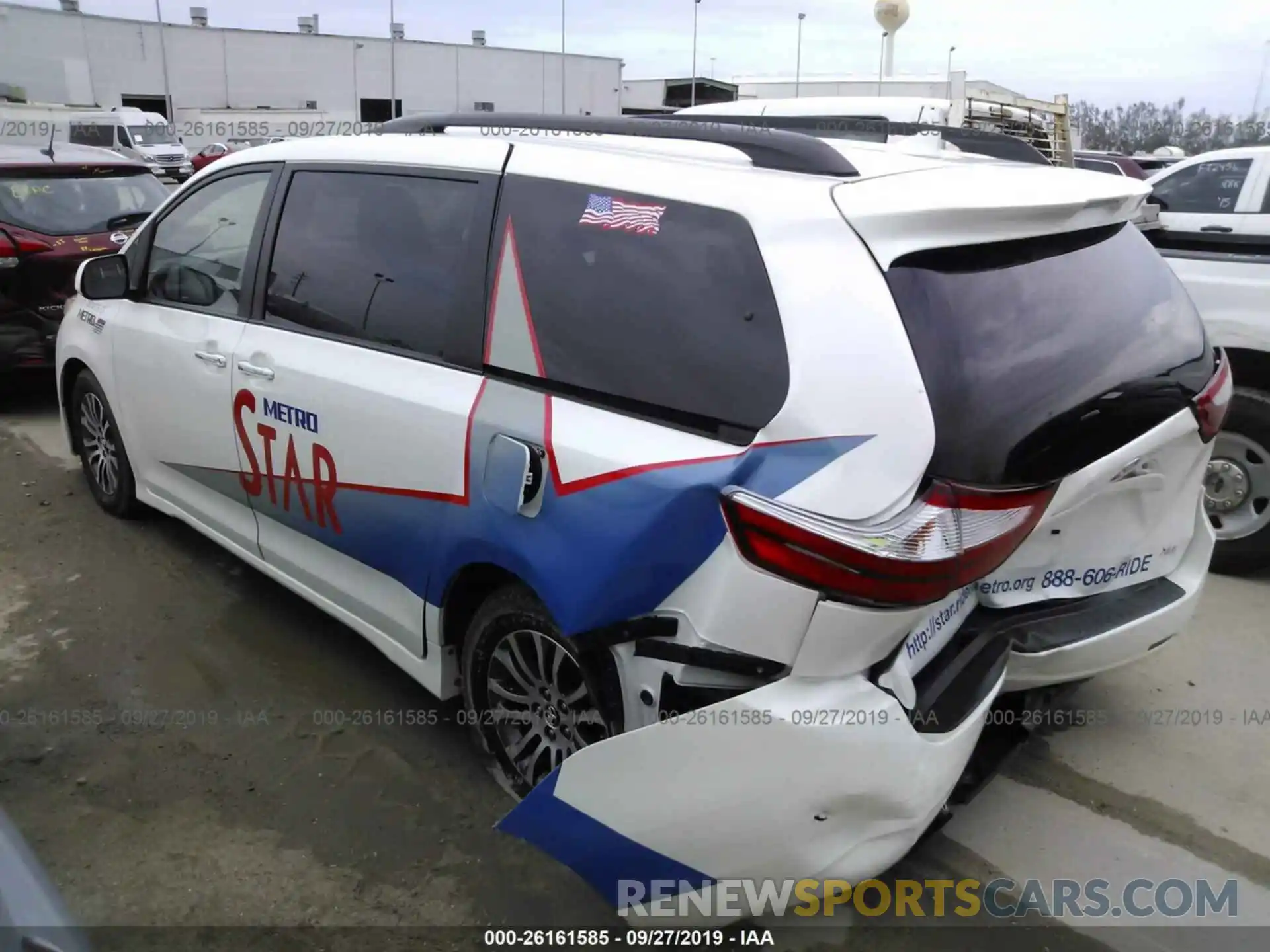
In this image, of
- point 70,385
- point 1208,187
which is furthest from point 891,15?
point 70,385

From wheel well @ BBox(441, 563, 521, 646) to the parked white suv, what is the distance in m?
0.01

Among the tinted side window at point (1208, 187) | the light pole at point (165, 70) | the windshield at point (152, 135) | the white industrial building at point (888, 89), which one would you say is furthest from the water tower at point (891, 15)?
the light pole at point (165, 70)

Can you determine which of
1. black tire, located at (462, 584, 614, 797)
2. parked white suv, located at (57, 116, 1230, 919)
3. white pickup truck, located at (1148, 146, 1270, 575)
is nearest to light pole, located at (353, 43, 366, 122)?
white pickup truck, located at (1148, 146, 1270, 575)

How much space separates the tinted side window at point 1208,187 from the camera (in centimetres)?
815

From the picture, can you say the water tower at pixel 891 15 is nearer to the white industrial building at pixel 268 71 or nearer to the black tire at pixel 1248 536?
the black tire at pixel 1248 536

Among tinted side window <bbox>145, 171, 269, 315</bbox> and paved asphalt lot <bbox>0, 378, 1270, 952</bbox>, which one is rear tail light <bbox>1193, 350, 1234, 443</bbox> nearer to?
paved asphalt lot <bbox>0, 378, 1270, 952</bbox>

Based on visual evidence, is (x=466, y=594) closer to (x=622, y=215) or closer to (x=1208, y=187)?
(x=622, y=215)

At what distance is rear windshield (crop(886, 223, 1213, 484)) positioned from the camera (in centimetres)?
197

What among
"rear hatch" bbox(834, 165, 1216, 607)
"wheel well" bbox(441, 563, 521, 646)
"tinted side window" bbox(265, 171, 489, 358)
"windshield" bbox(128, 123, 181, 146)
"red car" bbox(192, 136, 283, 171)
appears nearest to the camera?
"rear hatch" bbox(834, 165, 1216, 607)

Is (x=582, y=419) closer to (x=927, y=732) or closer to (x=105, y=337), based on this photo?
(x=927, y=732)

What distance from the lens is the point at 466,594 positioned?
2.83 metres

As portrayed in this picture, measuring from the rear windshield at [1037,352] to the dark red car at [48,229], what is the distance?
21.3 ft

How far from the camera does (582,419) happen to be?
2361 millimetres

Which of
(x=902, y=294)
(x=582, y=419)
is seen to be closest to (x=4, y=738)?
(x=582, y=419)
